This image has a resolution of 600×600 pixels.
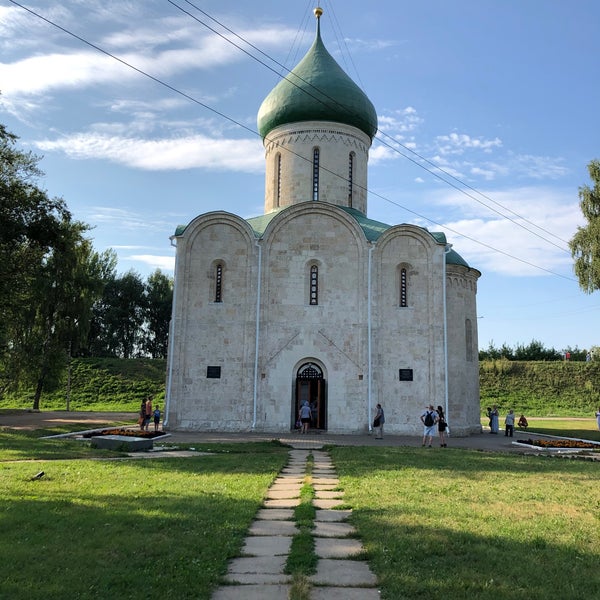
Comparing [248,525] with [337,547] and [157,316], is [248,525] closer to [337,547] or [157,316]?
[337,547]

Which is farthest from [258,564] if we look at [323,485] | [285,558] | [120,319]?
[120,319]

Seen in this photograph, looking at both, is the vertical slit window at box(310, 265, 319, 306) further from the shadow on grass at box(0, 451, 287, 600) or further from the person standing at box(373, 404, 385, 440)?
the shadow on grass at box(0, 451, 287, 600)

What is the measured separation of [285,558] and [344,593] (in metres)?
0.95

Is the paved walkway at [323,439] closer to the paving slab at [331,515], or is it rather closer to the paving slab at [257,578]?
the paving slab at [331,515]

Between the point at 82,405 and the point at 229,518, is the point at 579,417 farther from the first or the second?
the point at 229,518

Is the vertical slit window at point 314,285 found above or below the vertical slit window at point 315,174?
below

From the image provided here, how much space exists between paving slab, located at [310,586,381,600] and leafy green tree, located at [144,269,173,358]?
50.2m

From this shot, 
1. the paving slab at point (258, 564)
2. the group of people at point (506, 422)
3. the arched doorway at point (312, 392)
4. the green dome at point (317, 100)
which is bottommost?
the paving slab at point (258, 564)

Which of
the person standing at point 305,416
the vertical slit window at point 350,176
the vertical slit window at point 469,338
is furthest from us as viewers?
the vertical slit window at point 350,176

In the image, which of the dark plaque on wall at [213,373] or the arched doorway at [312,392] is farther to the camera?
the arched doorway at [312,392]

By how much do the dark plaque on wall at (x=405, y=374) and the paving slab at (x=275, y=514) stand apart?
46.2ft

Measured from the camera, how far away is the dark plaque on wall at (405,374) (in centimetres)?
2088

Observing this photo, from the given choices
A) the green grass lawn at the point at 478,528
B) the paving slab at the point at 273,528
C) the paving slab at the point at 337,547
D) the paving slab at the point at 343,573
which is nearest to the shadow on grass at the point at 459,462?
the green grass lawn at the point at 478,528

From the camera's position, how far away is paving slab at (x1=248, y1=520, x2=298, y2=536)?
6.06 meters
